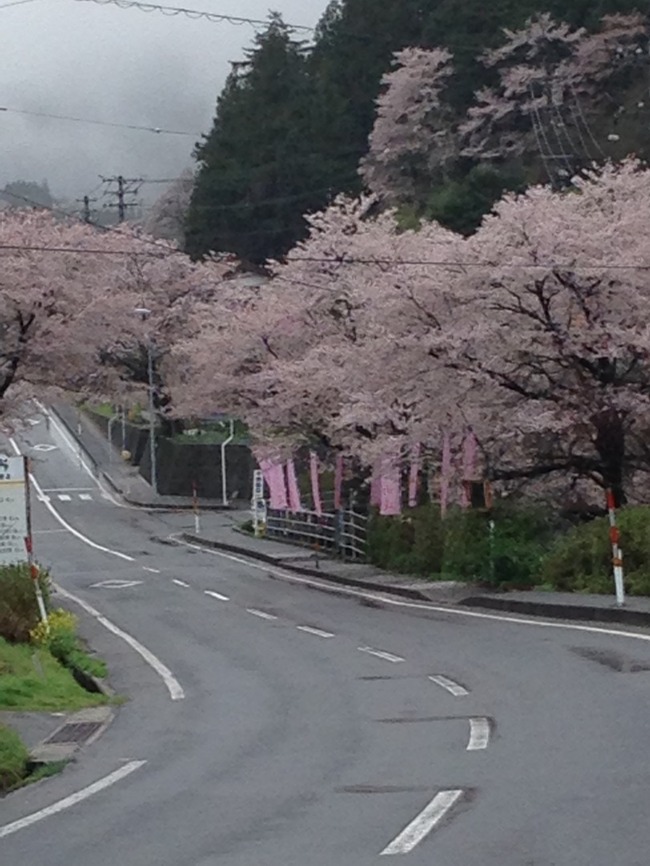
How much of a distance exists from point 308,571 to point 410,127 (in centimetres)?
3324

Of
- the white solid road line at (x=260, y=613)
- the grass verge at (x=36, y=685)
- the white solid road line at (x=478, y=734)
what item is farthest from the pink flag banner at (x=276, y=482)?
the white solid road line at (x=478, y=734)

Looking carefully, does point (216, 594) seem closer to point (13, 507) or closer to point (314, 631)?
point (314, 631)

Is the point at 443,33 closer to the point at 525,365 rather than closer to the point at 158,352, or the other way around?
the point at 158,352

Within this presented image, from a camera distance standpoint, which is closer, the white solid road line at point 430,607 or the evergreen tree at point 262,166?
the white solid road line at point 430,607

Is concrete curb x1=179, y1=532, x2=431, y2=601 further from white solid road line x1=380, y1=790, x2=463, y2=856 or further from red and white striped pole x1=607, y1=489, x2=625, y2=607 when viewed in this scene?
white solid road line x1=380, y1=790, x2=463, y2=856

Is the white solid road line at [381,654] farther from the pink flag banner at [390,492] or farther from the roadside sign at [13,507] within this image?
the pink flag banner at [390,492]

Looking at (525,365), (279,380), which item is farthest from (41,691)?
(279,380)

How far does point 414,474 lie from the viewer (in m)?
32.0

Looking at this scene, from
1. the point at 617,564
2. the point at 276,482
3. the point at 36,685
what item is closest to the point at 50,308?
the point at 276,482

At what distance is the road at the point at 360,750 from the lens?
A: 313 inches

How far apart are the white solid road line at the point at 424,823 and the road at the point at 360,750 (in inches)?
0.8

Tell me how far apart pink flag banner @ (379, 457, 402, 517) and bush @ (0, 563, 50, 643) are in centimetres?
1062

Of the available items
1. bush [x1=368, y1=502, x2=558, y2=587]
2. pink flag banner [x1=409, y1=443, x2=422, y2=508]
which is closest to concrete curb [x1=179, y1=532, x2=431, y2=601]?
bush [x1=368, y1=502, x2=558, y2=587]

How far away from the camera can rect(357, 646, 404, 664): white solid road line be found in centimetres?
1833
